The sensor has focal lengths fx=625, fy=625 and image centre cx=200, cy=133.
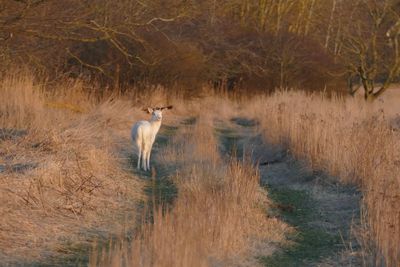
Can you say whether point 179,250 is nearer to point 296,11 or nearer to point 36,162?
point 36,162

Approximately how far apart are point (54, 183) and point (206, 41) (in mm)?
16288

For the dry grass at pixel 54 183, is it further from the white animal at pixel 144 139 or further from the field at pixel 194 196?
the white animal at pixel 144 139

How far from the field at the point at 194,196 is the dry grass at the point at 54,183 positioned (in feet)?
0.05

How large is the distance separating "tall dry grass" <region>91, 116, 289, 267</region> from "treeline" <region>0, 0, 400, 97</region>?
17.2ft

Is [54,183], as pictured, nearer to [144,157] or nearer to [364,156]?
[144,157]

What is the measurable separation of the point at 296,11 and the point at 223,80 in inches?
327

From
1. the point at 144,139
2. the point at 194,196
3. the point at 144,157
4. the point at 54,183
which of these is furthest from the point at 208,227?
the point at 144,139

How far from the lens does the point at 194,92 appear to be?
18.9 m

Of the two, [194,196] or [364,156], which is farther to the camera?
[364,156]

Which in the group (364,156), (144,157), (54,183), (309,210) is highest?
(364,156)

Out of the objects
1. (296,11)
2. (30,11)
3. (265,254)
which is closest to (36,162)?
(265,254)

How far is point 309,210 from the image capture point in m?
6.80

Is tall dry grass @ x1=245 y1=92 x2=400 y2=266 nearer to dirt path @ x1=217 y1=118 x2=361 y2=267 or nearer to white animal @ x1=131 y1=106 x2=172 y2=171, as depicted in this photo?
dirt path @ x1=217 y1=118 x2=361 y2=267

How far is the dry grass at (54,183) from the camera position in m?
4.94
